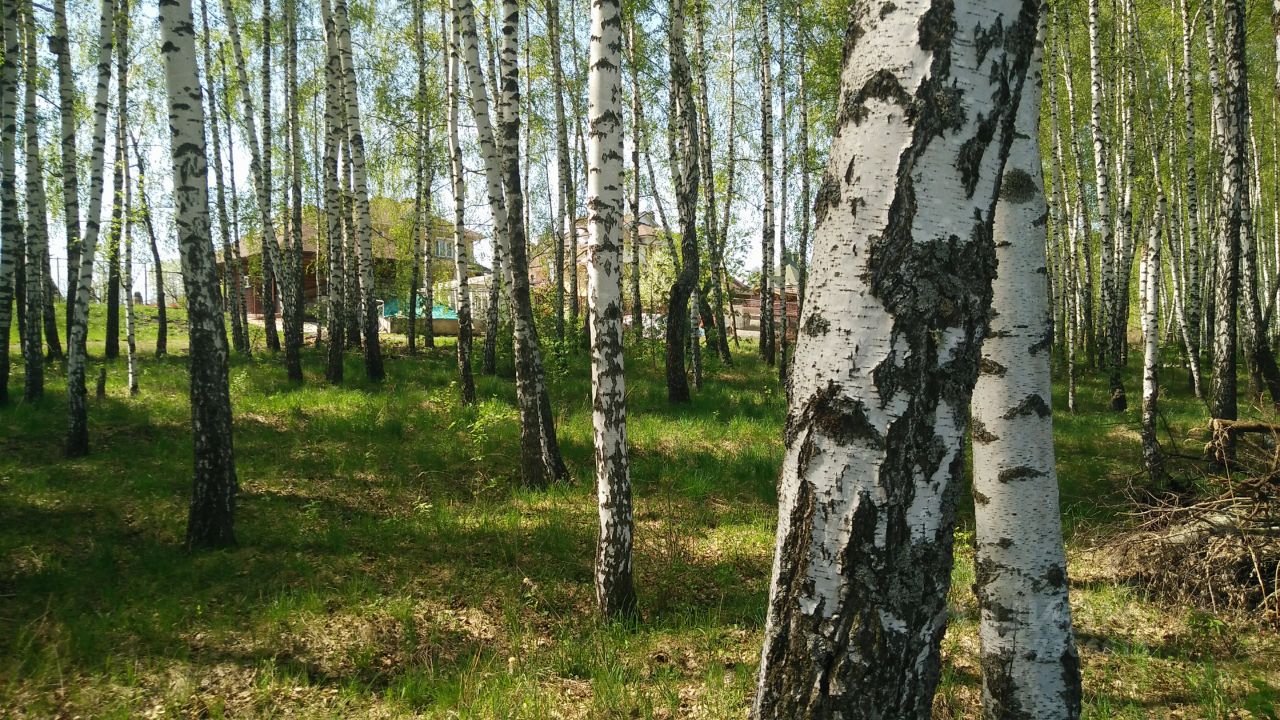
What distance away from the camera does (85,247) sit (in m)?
8.21

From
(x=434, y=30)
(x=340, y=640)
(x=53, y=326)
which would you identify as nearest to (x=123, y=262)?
(x=53, y=326)

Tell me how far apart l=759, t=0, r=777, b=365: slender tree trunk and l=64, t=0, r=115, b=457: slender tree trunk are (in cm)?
1089

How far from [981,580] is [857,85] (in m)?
2.22

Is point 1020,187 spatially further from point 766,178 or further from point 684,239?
point 766,178

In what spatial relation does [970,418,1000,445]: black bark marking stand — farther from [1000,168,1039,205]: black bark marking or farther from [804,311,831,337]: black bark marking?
[804,311,831,337]: black bark marking

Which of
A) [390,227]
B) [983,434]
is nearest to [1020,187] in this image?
[983,434]

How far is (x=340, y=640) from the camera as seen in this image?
4027mm

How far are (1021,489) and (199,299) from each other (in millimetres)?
5623

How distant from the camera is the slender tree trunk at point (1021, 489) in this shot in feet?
8.55

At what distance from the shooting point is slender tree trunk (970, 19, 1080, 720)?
103 inches

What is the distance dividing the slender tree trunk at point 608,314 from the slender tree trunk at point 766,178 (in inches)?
410

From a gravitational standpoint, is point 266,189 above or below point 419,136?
below

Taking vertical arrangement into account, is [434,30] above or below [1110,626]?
above

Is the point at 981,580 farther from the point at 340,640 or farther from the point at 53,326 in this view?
the point at 53,326
